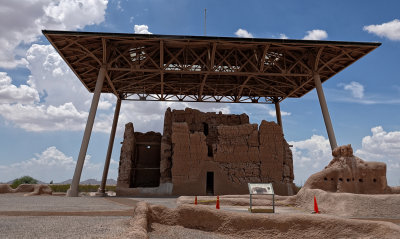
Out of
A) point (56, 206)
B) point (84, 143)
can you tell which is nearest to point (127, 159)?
point (84, 143)

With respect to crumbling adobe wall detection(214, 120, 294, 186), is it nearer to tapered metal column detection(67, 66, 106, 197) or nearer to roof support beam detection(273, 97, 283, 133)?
roof support beam detection(273, 97, 283, 133)

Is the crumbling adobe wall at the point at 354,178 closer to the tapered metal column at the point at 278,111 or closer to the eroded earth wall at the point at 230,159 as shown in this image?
the eroded earth wall at the point at 230,159

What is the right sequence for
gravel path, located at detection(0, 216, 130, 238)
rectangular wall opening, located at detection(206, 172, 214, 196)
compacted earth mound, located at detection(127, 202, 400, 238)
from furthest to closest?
rectangular wall opening, located at detection(206, 172, 214, 196), compacted earth mound, located at detection(127, 202, 400, 238), gravel path, located at detection(0, 216, 130, 238)

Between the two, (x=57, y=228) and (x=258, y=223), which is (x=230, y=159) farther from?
(x=57, y=228)

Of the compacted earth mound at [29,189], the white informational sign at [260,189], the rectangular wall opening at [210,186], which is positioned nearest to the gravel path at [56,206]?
the white informational sign at [260,189]

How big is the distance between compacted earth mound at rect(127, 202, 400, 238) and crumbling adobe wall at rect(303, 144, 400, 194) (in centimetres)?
655

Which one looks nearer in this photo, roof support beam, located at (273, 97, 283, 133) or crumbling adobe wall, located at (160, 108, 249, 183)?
crumbling adobe wall, located at (160, 108, 249, 183)

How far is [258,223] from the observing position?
6.79 m

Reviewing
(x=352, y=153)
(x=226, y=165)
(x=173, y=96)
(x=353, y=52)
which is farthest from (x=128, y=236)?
(x=173, y=96)

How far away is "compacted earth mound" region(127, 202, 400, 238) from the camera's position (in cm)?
651

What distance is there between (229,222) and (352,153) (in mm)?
9080

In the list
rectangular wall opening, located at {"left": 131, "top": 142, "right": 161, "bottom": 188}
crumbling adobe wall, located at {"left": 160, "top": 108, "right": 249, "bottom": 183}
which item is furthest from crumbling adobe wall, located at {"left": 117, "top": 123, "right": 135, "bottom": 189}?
crumbling adobe wall, located at {"left": 160, "top": 108, "right": 249, "bottom": 183}

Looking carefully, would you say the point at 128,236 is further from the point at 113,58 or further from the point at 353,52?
the point at 353,52

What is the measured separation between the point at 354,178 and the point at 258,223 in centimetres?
801
